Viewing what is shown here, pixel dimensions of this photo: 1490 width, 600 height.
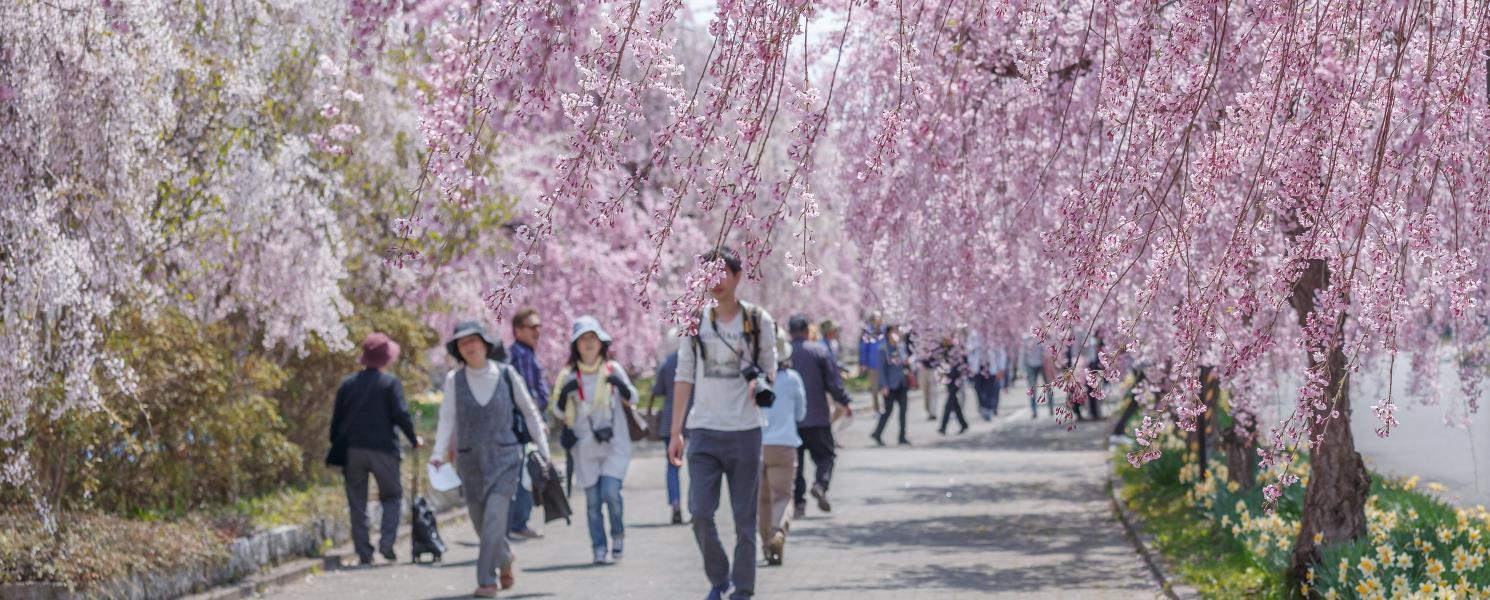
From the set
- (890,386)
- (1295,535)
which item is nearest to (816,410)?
(1295,535)

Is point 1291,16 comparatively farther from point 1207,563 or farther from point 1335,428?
point 1207,563

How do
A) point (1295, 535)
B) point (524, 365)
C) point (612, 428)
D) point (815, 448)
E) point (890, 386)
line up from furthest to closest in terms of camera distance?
1. point (890, 386)
2. point (815, 448)
3. point (524, 365)
4. point (612, 428)
5. point (1295, 535)

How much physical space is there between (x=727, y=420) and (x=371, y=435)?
4.41 m

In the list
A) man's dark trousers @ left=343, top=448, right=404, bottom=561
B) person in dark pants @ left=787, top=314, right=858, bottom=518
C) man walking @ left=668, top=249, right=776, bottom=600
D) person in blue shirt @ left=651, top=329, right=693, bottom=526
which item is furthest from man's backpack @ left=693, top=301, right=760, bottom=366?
person in dark pants @ left=787, top=314, right=858, bottom=518

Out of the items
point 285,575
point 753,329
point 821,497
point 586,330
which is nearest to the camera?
point 753,329

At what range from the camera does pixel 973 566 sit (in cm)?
1275

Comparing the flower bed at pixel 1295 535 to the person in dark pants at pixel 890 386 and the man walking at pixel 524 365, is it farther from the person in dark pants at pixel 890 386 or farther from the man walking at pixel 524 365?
the person in dark pants at pixel 890 386

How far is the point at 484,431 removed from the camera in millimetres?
11828

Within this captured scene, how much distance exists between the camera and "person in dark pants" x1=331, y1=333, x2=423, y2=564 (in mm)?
13688

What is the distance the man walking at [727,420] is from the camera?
9891 millimetres

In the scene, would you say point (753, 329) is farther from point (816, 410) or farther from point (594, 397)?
point (816, 410)

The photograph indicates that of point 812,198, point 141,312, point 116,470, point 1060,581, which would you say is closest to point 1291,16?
point 812,198

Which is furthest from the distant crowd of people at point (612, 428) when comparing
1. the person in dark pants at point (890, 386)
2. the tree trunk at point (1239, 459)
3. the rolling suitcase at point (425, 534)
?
the person in dark pants at point (890, 386)

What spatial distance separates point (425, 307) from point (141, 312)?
29.9ft
